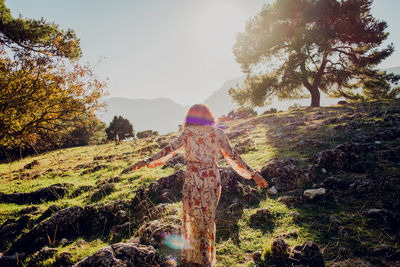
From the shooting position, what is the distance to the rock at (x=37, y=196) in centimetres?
731

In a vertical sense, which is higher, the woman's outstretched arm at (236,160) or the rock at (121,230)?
the woman's outstretched arm at (236,160)

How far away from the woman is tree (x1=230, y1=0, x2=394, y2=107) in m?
20.1

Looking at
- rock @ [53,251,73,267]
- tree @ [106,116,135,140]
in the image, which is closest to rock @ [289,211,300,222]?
rock @ [53,251,73,267]

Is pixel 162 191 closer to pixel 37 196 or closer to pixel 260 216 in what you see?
pixel 260 216

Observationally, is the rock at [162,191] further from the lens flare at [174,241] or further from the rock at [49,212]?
the rock at [49,212]

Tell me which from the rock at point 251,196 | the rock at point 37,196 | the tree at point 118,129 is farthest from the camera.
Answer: the tree at point 118,129

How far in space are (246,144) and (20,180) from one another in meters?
12.5

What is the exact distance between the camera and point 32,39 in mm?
10883

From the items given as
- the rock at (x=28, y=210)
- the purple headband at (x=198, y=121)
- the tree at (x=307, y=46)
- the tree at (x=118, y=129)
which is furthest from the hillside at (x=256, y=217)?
the tree at (x=118, y=129)

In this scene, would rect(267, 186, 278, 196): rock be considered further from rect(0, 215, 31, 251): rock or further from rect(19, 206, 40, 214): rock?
rect(19, 206, 40, 214): rock

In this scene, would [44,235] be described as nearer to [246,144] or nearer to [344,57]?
[246,144]

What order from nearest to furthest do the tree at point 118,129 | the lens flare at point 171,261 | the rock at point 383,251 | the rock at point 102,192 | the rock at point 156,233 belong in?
the rock at point 383,251, the lens flare at point 171,261, the rock at point 156,233, the rock at point 102,192, the tree at point 118,129

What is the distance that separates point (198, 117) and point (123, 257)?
2.99m

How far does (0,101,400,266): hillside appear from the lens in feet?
11.2
